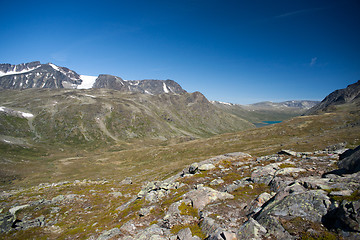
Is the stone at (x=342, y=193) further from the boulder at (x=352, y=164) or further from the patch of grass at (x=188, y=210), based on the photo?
the patch of grass at (x=188, y=210)

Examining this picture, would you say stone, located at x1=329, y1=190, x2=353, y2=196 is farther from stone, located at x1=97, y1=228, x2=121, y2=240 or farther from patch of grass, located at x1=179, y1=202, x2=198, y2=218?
stone, located at x1=97, y1=228, x2=121, y2=240

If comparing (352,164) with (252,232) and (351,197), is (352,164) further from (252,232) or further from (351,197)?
(252,232)

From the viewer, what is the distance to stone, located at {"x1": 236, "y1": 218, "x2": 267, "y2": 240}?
1027cm

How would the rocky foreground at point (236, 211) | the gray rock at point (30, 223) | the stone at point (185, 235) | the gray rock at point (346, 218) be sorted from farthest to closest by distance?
the gray rock at point (30, 223) < the stone at point (185, 235) < the rocky foreground at point (236, 211) < the gray rock at point (346, 218)

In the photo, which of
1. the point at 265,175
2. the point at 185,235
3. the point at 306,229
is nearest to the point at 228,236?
the point at 185,235

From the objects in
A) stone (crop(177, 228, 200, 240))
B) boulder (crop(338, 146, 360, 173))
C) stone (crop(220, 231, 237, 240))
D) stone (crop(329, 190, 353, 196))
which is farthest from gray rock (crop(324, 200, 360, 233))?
stone (crop(177, 228, 200, 240))

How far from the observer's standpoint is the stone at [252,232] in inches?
404

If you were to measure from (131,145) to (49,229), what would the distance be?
16829 centimetres

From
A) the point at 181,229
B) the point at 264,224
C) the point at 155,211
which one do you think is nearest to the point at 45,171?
the point at 155,211

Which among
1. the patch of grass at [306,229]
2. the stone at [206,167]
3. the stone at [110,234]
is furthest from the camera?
the stone at [206,167]

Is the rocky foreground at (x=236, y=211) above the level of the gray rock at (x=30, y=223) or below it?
above

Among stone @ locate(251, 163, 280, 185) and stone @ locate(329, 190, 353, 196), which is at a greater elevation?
stone @ locate(329, 190, 353, 196)

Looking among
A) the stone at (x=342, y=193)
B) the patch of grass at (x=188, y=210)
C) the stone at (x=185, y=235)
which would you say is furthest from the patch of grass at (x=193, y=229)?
the stone at (x=342, y=193)

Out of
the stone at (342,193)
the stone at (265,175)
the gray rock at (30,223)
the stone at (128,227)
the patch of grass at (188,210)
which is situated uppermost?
the stone at (342,193)
